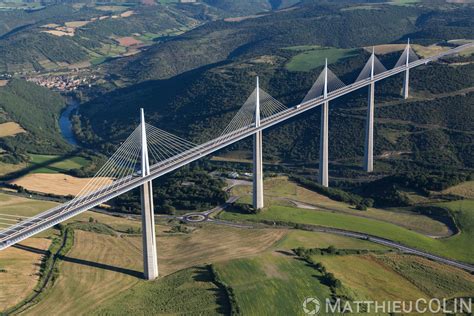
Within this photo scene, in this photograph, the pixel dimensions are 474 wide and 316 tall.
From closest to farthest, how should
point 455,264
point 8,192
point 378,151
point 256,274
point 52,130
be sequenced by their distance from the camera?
point 256,274 → point 455,264 → point 8,192 → point 378,151 → point 52,130

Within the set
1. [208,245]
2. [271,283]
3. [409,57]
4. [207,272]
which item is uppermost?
[409,57]

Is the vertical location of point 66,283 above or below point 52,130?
below

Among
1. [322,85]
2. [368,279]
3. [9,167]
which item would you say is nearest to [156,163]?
[368,279]

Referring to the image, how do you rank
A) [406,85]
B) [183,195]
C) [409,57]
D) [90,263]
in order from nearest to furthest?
1. [90,263]
2. [183,195]
3. [406,85]
4. [409,57]

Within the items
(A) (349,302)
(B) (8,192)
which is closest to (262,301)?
(A) (349,302)

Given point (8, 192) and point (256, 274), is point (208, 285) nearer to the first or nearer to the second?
point (256, 274)

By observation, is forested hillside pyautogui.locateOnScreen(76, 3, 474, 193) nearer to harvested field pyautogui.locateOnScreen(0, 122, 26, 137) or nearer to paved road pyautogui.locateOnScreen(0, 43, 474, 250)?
harvested field pyautogui.locateOnScreen(0, 122, 26, 137)

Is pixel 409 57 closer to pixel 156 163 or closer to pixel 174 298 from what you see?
pixel 156 163
